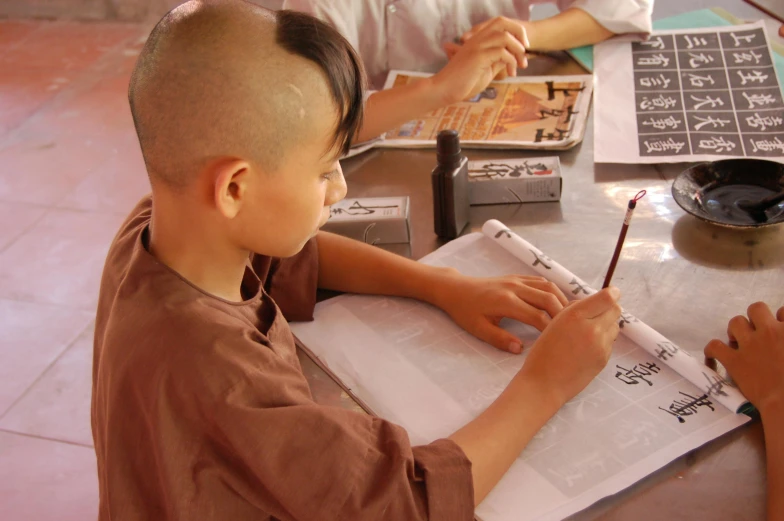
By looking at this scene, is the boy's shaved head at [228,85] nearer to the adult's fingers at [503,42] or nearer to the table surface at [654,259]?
the table surface at [654,259]

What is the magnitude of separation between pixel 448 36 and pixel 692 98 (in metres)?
0.45

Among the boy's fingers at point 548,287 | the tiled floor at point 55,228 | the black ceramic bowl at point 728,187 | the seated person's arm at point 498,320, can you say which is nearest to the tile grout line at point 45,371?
the tiled floor at point 55,228

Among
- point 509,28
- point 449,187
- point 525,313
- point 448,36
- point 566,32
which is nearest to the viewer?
point 525,313

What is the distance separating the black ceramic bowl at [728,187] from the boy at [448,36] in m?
0.34

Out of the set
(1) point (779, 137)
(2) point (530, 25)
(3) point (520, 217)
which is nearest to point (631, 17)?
(2) point (530, 25)

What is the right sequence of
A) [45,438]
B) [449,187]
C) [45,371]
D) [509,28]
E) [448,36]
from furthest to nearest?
[45,371], [45,438], [448,36], [509,28], [449,187]

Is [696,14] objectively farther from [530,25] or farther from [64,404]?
[64,404]

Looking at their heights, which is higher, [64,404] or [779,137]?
[779,137]

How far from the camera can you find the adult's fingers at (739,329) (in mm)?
731

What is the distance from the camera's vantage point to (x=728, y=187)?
0.96 metres

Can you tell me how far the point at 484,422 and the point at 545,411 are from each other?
0.18 ft

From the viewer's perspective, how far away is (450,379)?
0.75m

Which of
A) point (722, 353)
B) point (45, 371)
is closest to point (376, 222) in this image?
point (722, 353)

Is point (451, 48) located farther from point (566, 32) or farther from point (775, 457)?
point (775, 457)
